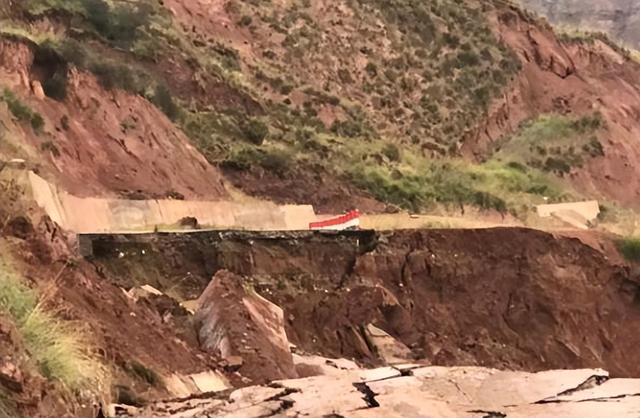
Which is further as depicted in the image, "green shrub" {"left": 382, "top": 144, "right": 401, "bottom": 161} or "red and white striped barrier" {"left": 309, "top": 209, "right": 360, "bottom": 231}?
"green shrub" {"left": 382, "top": 144, "right": 401, "bottom": 161}

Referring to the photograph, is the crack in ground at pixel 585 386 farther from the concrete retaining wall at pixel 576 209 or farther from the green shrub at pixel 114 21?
the green shrub at pixel 114 21

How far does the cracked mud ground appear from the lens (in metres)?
6.90

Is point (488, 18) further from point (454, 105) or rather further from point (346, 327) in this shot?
point (346, 327)

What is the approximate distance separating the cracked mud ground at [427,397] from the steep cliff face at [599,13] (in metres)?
71.4

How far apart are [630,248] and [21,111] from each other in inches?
524

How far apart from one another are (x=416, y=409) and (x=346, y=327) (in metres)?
7.48

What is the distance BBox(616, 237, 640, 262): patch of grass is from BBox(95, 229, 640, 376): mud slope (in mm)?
598

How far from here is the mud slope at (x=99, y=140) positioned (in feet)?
60.0

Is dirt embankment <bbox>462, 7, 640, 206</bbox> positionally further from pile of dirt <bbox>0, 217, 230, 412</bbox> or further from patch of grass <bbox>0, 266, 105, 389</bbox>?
patch of grass <bbox>0, 266, 105, 389</bbox>

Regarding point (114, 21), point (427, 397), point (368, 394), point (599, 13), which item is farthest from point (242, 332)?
point (599, 13)

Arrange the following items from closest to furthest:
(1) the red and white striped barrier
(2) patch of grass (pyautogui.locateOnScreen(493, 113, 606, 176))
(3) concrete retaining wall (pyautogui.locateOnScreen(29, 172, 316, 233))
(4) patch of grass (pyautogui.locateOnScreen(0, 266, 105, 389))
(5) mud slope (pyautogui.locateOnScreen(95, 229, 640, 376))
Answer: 1. (4) patch of grass (pyautogui.locateOnScreen(0, 266, 105, 389))
2. (3) concrete retaining wall (pyautogui.locateOnScreen(29, 172, 316, 233))
3. (5) mud slope (pyautogui.locateOnScreen(95, 229, 640, 376))
4. (1) the red and white striped barrier
5. (2) patch of grass (pyautogui.locateOnScreen(493, 113, 606, 176))

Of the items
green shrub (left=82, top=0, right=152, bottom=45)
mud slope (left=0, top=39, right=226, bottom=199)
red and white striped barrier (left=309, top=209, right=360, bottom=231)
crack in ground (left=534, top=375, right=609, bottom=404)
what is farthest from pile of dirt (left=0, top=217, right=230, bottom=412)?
green shrub (left=82, top=0, right=152, bottom=45)

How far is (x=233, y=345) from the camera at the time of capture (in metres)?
8.79

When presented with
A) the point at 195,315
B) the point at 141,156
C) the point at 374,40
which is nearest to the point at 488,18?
the point at 374,40
